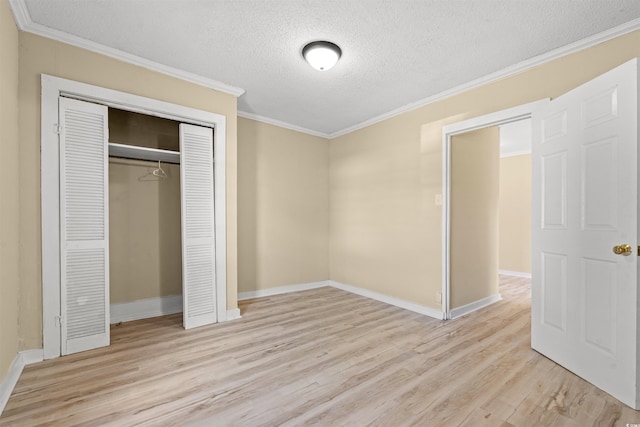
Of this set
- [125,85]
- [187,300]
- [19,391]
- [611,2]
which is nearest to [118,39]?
[125,85]

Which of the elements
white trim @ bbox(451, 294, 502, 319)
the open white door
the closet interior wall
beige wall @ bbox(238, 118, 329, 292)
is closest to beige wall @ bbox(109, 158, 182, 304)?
the closet interior wall

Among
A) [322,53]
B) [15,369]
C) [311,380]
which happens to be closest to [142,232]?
[15,369]

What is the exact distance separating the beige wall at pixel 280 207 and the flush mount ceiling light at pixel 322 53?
1919 millimetres

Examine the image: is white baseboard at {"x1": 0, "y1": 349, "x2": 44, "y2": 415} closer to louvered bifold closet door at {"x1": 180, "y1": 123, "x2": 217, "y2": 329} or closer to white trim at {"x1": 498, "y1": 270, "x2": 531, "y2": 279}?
louvered bifold closet door at {"x1": 180, "y1": 123, "x2": 217, "y2": 329}

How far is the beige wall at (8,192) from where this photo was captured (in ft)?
5.90

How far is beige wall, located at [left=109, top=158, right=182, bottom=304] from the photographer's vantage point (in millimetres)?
3184

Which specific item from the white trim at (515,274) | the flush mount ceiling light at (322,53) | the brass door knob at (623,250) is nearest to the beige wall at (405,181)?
the brass door knob at (623,250)

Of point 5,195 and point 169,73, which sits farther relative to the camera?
point 169,73

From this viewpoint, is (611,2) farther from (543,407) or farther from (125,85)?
(125,85)

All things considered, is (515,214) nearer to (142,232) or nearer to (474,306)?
(474,306)

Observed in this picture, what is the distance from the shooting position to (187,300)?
2926 millimetres

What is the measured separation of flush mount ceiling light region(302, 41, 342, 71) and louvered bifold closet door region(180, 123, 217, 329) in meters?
1.39

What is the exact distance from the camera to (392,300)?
384 centimetres

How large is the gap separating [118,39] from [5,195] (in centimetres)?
147
